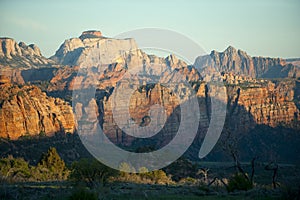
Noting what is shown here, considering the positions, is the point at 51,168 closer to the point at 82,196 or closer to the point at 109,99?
the point at 82,196

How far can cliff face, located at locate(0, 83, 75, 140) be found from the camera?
73.5 m

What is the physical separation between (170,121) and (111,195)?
99432 mm

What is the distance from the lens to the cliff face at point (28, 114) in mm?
73500

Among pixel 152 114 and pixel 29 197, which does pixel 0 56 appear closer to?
pixel 152 114

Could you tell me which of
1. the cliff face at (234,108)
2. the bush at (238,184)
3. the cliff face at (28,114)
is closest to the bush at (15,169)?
the cliff face at (28,114)

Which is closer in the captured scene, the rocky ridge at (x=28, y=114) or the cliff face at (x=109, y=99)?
the rocky ridge at (x=28, y=114)

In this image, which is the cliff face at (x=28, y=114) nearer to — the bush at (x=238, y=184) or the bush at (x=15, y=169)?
the bush at (x=15, y=169)

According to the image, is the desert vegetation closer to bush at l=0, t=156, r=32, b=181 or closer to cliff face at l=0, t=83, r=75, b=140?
bush at l=0, t=156, r=32, b=181

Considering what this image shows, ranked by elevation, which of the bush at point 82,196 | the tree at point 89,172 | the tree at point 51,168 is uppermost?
the bush at point 82,196

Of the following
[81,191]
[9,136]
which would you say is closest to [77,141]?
[9,136]

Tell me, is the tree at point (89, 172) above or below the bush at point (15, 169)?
above

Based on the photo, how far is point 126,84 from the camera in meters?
142

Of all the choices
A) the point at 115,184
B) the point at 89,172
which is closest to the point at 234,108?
the point at 89,172

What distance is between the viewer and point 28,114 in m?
78.2
